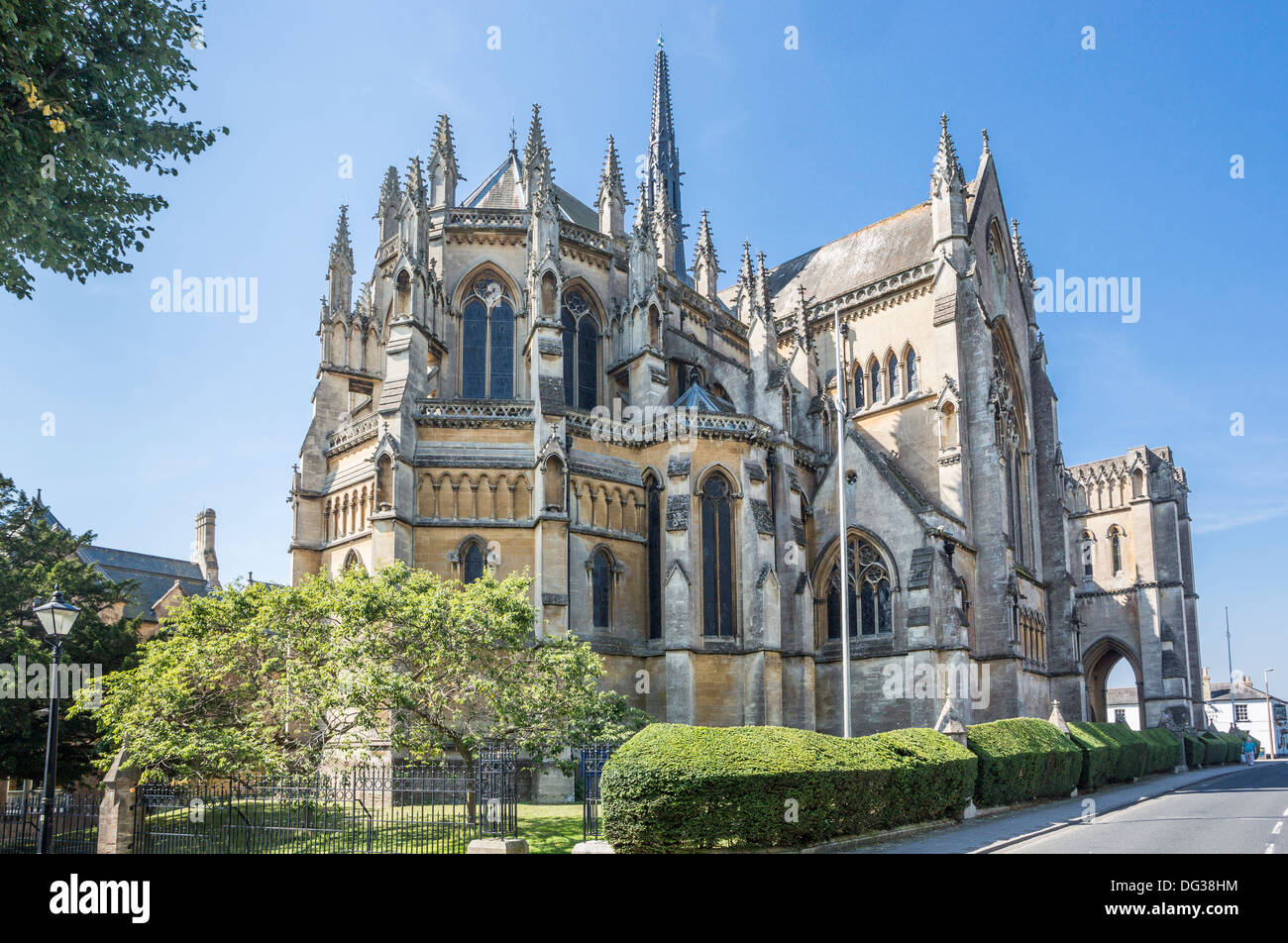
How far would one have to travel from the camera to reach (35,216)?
13.5 metres

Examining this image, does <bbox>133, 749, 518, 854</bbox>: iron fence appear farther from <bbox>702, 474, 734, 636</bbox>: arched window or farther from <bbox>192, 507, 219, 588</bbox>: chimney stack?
<bbox>192, 507, 219, 588</bbox>: chimney stack

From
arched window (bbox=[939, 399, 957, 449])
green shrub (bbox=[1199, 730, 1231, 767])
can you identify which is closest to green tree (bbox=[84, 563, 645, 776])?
arched window (bbox=[939, 399, 957, 449])

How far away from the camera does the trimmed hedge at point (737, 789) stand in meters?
15.2

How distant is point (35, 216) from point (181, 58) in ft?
11.5

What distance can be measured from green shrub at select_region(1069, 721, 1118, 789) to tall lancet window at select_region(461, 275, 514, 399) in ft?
69.3

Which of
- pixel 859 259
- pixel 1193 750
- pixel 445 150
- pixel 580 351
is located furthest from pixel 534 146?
pixel 1193 750

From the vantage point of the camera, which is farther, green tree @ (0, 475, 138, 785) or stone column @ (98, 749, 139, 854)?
green tree @ (0, 475, 138, 785)

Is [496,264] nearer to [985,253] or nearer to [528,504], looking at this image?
[528,504]

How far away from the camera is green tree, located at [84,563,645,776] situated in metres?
18.9

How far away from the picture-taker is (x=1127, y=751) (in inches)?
1399

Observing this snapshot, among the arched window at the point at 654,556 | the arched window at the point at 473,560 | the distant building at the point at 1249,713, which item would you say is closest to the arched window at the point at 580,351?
the arched window at the point at 654,556

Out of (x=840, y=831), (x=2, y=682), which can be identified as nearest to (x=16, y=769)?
(x=2, y=682)

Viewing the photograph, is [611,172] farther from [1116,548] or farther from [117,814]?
[1116,548]

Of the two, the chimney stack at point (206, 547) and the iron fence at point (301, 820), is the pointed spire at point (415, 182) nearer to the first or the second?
the iron fence at point (301, 820)
